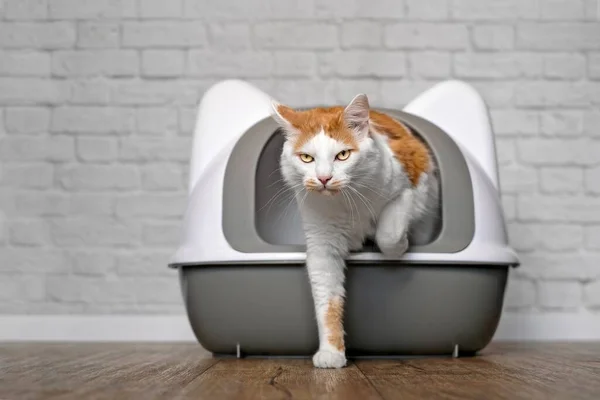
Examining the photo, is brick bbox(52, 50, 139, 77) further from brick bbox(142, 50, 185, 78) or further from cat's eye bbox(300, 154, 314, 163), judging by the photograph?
cat's eye bbox(300, 154, 314, 163)

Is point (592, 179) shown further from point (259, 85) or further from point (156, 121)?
point (156, 121)

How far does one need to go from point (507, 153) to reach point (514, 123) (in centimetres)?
10

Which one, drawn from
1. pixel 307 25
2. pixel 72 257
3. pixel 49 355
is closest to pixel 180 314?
pixel 72 257

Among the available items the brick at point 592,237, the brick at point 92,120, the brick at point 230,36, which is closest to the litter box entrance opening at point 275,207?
the brick at point 230,36

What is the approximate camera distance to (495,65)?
2.54m

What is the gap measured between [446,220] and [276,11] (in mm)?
1065

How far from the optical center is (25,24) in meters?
2.58

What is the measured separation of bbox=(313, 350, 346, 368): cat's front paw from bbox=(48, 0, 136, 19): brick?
4.71 feet

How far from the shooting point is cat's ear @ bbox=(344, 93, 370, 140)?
1507 millimetres

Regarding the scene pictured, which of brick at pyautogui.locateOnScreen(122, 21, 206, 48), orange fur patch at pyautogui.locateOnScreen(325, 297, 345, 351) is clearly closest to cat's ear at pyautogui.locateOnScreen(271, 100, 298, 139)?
orange fur patch at pyautogui.locateOnScreen(325, 297, 345, 351)

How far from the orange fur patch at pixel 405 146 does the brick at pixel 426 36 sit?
75 centimetres

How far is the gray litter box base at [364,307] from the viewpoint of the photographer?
1729mm

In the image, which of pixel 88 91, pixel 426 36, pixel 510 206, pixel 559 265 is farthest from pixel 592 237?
pixel 88 91

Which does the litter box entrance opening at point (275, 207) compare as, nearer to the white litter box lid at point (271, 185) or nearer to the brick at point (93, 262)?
the white litter box lid at point (271, 185)
